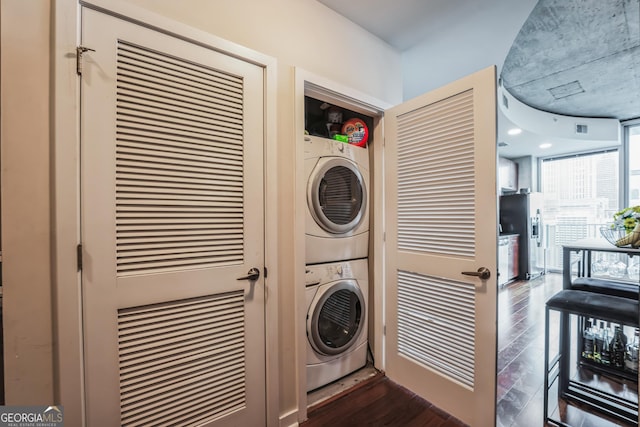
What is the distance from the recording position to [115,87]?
1039mm

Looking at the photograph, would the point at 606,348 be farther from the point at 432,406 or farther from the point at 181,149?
the point at 181,149

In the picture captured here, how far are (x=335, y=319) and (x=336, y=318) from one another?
11 mm

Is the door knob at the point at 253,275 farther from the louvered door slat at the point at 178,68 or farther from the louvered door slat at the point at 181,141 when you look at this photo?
the louvered door slat at the point at 178,68

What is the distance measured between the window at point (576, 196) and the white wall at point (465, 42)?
439cm

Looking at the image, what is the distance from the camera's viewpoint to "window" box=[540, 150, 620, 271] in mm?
4758

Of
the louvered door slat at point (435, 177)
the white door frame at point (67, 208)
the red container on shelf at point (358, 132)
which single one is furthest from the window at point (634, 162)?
the white door frame at point (67, 208)

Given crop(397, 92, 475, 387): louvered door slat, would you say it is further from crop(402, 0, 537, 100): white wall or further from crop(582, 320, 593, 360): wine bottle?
crop(582, 320, 593, 360): wine bottle

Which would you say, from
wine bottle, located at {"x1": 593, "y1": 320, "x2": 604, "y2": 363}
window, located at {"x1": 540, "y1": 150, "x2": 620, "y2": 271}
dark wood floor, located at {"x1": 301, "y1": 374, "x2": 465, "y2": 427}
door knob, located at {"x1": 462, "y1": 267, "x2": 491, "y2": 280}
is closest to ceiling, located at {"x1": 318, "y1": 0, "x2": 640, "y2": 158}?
window, located at {"x1": 540, "y1": 150, "x2": 620, "y2": 271}

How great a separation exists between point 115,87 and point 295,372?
168cm

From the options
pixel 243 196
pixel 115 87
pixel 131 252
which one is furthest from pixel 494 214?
pixel 115 87

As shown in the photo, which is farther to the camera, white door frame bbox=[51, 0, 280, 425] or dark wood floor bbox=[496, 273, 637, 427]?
dark wood floor bbox=[496, 273, 637, 427]

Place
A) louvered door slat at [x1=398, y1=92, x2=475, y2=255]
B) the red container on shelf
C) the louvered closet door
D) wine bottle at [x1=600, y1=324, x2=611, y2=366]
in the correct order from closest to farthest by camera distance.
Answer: the louvered closet door
louvered door slat at [x1=398, y1=92, x2=475, y2=255]
wine bottle at [x1=600, y1=324, x2=611, y2=366]
the red container on shelf

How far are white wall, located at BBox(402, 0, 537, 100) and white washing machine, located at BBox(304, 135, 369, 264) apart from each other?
99cm

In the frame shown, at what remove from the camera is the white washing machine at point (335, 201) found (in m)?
1.73
